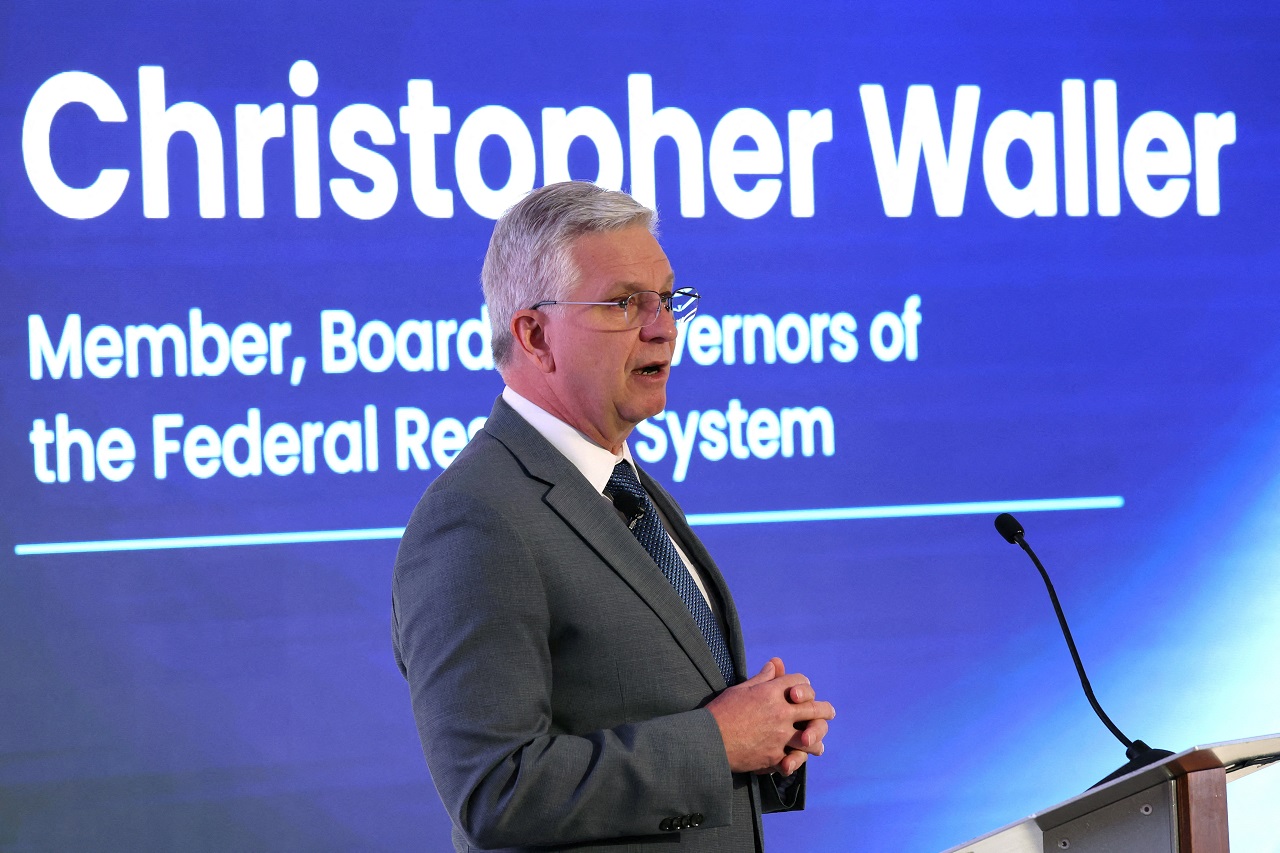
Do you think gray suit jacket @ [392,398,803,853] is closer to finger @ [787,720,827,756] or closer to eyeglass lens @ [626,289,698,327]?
finger @ [787,720,827,756]

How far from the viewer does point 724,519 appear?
10.6ft

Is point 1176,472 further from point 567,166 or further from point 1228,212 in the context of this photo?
point 567,166

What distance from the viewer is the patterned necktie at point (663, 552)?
164cm

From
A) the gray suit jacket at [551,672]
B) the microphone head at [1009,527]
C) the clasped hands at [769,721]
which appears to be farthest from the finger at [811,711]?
the microphone head at [1009,527]

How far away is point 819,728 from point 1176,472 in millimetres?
2315

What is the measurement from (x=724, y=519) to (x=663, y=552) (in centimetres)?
156

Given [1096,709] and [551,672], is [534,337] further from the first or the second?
[1096,709]

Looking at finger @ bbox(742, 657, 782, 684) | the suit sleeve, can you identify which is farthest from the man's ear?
finger @ bbox(742, 657, 782, 684)

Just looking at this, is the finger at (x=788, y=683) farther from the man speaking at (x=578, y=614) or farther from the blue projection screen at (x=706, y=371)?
the blue projection screen at (x=706, y=371)

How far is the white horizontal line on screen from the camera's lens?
2.88m

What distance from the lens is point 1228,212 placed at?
140 inches

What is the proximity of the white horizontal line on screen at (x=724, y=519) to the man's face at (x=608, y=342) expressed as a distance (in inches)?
56.7

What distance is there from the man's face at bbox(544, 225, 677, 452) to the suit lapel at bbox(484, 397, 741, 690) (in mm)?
78

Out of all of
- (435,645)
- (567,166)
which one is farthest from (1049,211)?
(435,645)
